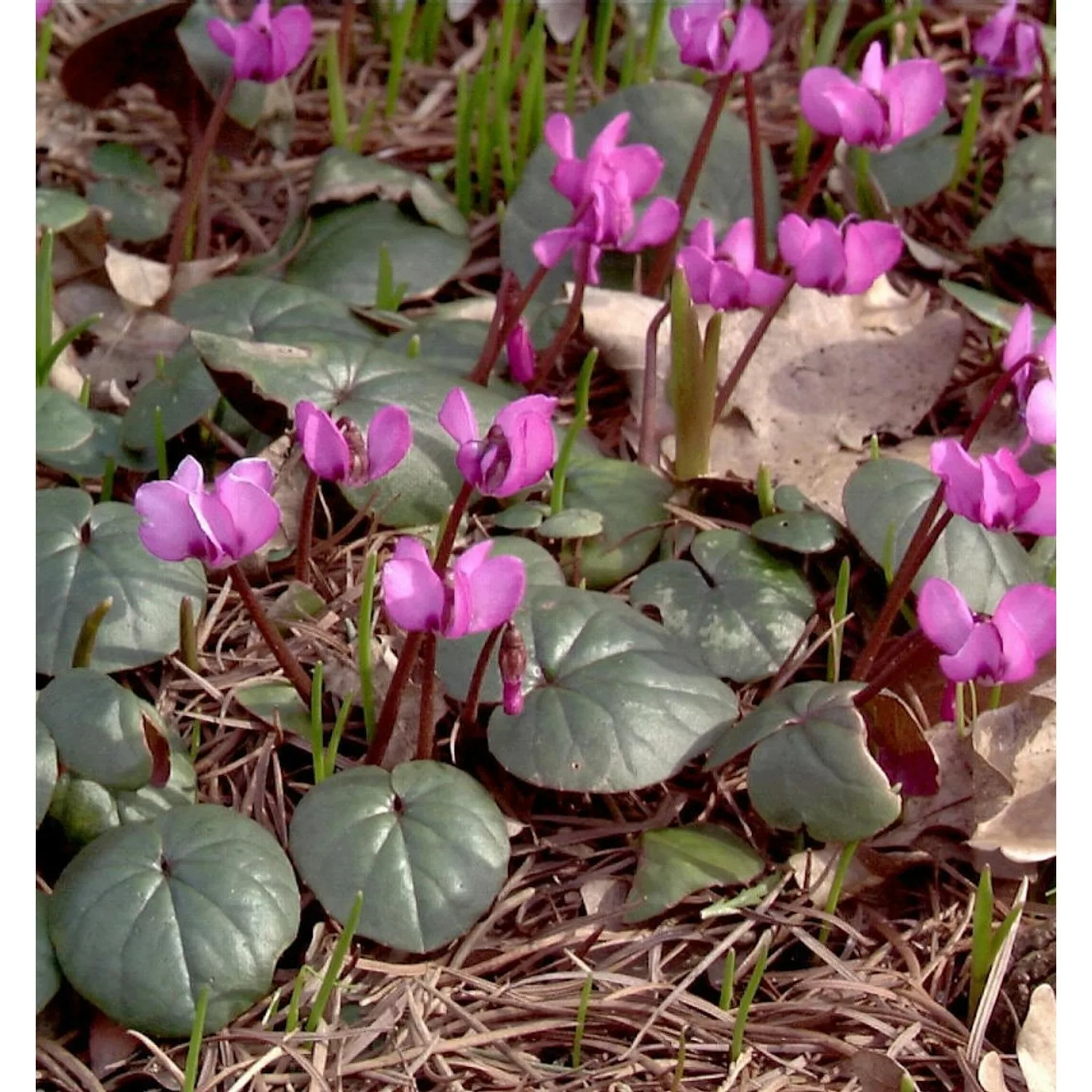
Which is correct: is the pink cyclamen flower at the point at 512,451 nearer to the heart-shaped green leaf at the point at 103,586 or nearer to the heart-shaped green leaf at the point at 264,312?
the heart-shaped green leaf at the point at 103,586

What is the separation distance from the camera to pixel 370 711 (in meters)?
1.66

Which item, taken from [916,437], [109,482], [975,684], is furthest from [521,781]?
[916,437]

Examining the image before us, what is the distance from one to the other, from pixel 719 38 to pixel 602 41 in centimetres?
66

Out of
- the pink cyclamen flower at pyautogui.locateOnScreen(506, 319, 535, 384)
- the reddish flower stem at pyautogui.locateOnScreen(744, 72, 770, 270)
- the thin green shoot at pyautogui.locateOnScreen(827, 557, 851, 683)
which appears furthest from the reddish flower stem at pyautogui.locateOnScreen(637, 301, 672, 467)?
the thin green shoot at pyautogui.locateOnScreen(827, 557, 851, 683)

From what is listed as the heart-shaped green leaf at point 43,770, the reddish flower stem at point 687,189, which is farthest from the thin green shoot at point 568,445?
the heart-shaped green leaf at point 43,770

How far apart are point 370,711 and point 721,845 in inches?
15.5

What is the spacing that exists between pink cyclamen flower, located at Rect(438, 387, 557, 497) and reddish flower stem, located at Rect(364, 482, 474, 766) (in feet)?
0.09

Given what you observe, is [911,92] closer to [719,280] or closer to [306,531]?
[719,280]

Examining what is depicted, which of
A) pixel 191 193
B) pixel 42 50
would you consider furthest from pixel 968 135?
pixel 42 50

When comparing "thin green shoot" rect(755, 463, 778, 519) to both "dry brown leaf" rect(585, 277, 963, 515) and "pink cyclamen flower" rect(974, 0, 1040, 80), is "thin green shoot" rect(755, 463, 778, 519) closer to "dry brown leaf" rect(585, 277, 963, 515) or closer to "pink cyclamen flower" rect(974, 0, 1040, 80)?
"dry brown leaf" rect(585, 277, 963, 515)

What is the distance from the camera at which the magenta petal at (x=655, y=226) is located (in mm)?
1979

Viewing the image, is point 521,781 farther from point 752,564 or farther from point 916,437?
point 916,437

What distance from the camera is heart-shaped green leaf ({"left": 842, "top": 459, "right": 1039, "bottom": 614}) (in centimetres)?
181

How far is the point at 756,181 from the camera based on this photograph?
7.39ft
